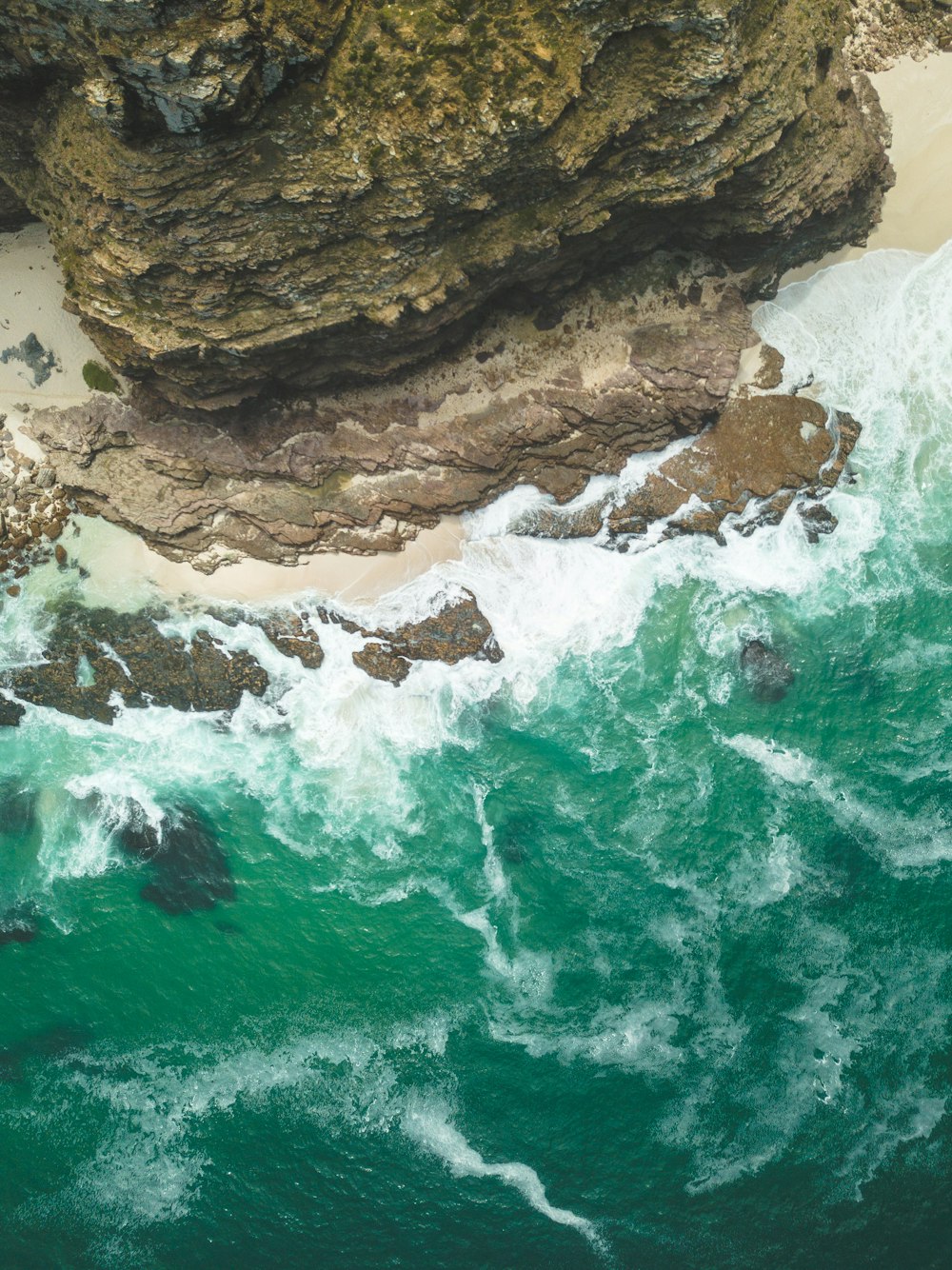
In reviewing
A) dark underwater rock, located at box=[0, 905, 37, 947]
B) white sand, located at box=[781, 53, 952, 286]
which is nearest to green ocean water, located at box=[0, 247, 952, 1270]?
dark underwater rock, located at box=[0, 905, 37, 947]

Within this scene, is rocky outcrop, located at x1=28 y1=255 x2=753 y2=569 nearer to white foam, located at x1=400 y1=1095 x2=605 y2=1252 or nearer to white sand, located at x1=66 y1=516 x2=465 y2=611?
white sand, located at x1=66 y1=516 x2=465 y2=611

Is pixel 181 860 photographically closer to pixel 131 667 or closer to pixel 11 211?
pixel 131 667

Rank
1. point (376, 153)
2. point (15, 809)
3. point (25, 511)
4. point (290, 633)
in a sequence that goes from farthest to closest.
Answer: point (15, 809)
point (290, 633)
point (25, 511)
point (376, 153)

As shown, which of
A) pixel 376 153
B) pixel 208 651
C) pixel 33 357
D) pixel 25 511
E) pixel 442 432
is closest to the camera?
pixel 376 153

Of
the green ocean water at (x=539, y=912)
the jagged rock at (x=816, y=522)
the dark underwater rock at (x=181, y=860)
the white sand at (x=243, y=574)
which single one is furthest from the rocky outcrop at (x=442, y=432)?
the dark underwater rock at (x=181, y=860)

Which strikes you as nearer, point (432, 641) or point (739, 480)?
point (739, 480)

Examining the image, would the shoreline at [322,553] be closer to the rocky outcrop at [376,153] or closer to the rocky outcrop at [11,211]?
the rocky outcrop at [11,211]

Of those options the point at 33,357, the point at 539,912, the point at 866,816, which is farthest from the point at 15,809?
the point at 866,816
